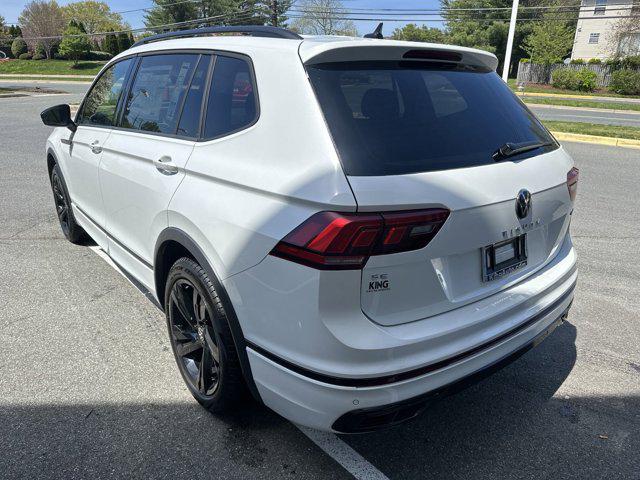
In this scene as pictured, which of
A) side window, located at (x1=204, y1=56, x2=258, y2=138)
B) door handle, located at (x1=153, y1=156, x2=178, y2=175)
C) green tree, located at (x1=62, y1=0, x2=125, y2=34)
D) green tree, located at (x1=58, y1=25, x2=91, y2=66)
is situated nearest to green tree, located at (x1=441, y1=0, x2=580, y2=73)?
green tree, located at (x1=58, y1=25, x2=91, y2=66)

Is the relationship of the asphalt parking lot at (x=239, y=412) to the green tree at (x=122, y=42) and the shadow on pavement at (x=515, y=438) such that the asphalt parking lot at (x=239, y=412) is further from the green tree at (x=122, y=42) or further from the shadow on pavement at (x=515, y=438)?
the green tree at (x=122, y=42)

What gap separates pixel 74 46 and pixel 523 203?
57246 mm

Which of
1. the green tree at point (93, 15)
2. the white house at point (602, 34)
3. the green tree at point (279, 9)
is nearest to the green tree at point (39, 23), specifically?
the green tree at point (93, 15)

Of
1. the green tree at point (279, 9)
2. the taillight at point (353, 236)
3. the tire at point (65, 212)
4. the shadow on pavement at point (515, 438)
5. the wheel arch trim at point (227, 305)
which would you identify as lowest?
the shadow on pavement at point (515, 438)

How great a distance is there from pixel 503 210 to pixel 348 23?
5205cm

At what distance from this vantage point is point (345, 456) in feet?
7.82

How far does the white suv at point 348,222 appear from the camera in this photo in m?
1.82

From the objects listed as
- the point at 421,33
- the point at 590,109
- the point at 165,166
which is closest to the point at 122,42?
the point at 421,33

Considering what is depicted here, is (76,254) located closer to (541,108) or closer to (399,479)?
(399,479)

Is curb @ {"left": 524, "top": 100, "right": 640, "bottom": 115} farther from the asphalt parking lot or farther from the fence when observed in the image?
the asphalt parking lot

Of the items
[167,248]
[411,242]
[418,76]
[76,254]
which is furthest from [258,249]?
[76,254]

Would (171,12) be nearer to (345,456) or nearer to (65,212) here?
(65,212)

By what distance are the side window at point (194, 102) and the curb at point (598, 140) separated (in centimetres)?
1055

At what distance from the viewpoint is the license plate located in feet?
6.99
